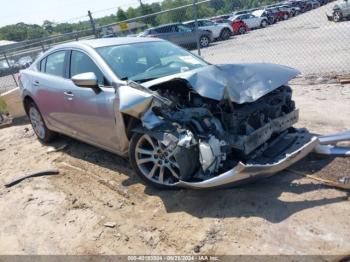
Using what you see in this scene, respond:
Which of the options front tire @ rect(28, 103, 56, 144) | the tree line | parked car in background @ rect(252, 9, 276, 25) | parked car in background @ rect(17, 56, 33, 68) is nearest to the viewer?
front tire @ rect(28, 103, 56, 144)

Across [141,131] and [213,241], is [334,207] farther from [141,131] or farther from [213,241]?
[141,131]

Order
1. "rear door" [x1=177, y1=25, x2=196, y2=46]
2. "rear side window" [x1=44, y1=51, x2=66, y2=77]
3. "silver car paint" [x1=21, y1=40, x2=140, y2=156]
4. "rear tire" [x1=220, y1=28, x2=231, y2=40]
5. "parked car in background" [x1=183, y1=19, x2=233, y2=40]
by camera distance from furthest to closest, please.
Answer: "rear tire" [x1=220, y1=28, x2=231, y2=40]
"parked car in background" [x1=183, y1=19, x2=233, y2=40]
"rear door" [x1=177, y1=25, x2=196, y2=46]
"rear side window" [x1=44, y1=51, x2=66, y2=77]
"silver car paint" [x1=21, y1=40, x2=140, y2=156]

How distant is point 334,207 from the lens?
11.7ft

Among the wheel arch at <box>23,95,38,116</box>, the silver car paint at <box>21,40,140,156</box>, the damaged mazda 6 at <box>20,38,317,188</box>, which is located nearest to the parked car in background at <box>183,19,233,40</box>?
the wheel arch at <box>23,95,38,116</box>

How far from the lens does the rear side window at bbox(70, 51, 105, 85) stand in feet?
15.7

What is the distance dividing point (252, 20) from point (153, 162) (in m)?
27.2

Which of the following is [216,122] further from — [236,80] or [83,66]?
[83,66]

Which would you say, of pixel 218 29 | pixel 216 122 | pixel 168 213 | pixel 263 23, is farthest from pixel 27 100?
pixel 263 23

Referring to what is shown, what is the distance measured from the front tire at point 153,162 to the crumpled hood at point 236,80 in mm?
626

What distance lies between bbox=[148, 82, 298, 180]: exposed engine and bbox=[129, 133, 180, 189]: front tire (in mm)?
246

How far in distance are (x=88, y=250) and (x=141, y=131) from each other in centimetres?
131

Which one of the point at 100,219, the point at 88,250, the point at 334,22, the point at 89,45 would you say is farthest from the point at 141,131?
the point at 334,22

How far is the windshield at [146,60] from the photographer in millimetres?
4688

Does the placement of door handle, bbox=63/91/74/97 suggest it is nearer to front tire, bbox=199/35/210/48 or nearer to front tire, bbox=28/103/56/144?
front tire, bbox=28/103/56/144
